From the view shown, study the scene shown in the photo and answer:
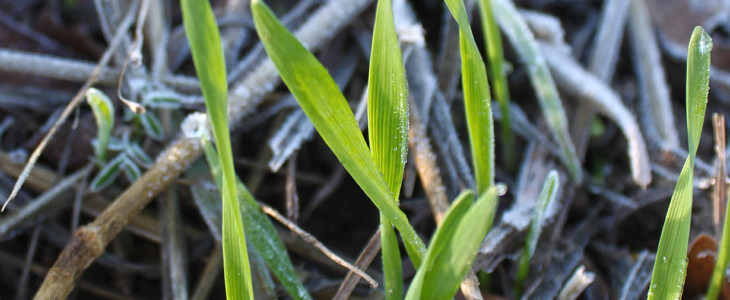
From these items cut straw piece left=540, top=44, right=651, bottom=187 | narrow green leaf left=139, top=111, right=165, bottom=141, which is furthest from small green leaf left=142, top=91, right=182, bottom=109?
cut straw piece left=540, top=44, right=651, bottom=187

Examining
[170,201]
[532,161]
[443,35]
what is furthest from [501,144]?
[170,201]

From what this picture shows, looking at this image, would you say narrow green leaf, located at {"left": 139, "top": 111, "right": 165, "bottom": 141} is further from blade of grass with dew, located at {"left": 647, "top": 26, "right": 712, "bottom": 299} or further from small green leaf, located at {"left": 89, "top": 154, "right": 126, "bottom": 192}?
blade of grass with dew, located at {"left": 647, "top": 26, "right": 712, "bottom": 299}

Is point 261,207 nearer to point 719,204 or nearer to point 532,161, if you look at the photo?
point 532,161

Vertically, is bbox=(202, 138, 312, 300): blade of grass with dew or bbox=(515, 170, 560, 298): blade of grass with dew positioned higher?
bbox=(202, 138, 312, 300): blade of grass with dew

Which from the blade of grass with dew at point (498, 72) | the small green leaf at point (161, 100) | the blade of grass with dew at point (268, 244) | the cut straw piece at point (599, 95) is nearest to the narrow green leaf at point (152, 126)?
the small green leaf at point (161, 100)

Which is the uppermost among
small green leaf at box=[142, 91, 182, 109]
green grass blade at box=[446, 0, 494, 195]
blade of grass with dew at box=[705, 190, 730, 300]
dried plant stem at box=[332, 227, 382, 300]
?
small green leaf at box=[142, 91, 182, 109]

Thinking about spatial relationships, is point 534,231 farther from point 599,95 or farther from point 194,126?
point 194,126
